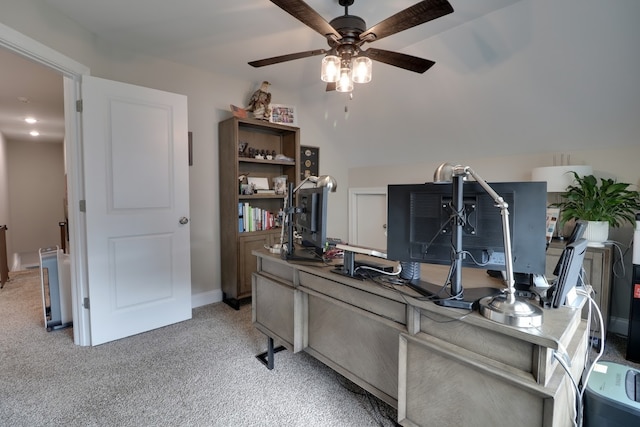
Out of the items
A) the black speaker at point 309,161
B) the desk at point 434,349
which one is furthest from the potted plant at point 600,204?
the black speaker at point 309,161

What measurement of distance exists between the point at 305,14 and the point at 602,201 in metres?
2.57

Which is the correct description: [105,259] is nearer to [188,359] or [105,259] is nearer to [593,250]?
[188,359]

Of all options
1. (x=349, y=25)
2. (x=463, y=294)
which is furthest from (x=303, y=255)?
(x=349, y=25)

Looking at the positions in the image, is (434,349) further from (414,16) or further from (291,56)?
(291,56)

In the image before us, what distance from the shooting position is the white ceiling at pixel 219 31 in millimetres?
2104

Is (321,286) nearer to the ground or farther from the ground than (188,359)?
farther from the ground

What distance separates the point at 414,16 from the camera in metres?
1.51

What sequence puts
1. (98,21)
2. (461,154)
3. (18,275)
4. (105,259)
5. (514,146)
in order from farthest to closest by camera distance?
(18,275)
(461,154)
(514,146)
(105,259)
(98,21)

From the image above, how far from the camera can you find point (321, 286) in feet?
5.64

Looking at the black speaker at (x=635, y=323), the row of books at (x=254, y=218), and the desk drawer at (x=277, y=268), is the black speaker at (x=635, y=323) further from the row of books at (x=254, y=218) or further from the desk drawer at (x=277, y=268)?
the row of books at (x=254, y=218)

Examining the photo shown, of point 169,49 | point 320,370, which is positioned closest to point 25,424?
point 320,370

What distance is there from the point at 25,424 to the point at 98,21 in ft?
8.70

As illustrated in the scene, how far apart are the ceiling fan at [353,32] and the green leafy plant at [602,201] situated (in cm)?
167

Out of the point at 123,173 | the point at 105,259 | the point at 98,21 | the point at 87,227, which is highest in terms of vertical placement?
the point at 98,21
